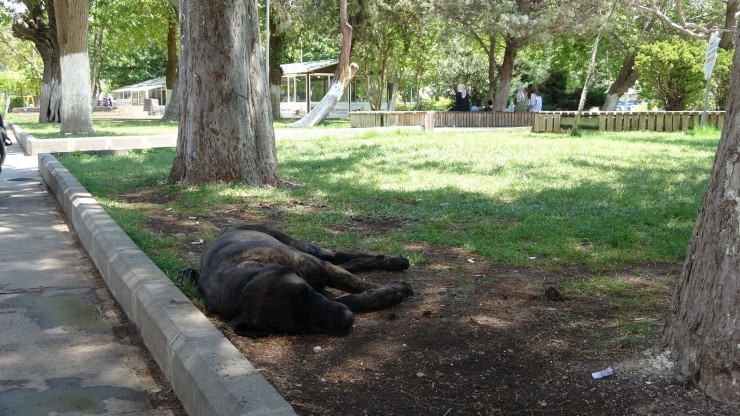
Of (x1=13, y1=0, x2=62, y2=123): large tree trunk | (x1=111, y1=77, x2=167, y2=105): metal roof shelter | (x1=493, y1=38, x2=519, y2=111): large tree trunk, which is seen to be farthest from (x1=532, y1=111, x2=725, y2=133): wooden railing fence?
(x1=111, y1=77, x2=167, y2=105): metal roof shelter

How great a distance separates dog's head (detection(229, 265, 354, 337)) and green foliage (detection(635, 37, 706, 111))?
2265 cm

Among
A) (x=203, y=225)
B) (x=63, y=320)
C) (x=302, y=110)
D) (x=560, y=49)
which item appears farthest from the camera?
(x=302, y=110)

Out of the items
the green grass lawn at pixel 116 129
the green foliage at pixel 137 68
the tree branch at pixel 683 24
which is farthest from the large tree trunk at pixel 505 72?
the green foliage at pixel 137 68

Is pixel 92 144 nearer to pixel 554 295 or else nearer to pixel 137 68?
pixel 554 295

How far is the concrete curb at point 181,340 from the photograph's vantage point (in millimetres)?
3064

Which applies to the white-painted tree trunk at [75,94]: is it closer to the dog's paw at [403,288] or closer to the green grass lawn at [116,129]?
the green grass lawn at [116,129]

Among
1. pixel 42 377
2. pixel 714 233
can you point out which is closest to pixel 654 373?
pixel 714 233

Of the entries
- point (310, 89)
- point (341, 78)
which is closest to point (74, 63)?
point (341, 78)

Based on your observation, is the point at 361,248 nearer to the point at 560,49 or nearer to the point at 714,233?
the point at 714,233

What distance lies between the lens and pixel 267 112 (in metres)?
10.5

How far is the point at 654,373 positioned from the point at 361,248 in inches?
131

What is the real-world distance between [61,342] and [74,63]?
1888 centimetres

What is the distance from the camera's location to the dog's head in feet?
13.6

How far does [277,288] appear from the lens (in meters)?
4.17
